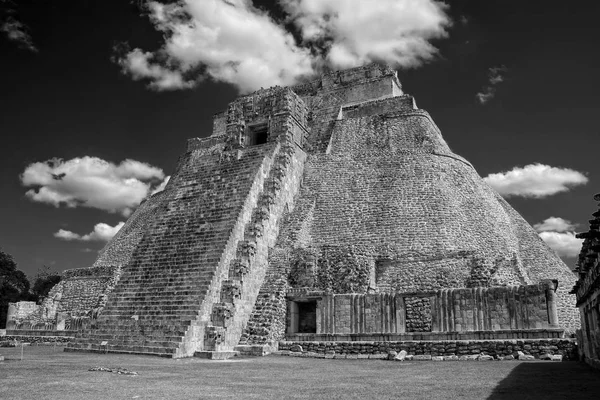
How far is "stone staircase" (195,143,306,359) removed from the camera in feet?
50.4

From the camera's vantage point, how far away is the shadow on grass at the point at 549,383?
6949mm

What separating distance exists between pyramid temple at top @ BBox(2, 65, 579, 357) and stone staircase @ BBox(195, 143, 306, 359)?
57 mm

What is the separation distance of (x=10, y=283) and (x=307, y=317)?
111 feet

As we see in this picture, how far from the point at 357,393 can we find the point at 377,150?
18779 mm

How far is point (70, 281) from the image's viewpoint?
1033 inches

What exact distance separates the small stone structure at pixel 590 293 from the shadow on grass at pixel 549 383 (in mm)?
561

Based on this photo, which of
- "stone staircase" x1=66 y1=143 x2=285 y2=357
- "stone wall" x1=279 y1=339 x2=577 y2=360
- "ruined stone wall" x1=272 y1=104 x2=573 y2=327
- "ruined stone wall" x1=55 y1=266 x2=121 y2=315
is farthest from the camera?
"ruined stone wall" x1=55 y1=266 x2=121 y2=315

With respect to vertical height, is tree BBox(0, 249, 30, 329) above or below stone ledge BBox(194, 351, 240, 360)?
above

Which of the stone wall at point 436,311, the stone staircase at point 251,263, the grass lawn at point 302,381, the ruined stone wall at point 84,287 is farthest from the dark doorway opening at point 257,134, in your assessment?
the grass lawn at point 302,381

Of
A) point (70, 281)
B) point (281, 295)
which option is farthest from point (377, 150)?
point (70, 281)

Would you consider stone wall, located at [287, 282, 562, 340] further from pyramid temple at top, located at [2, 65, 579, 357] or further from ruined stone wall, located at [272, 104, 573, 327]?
ruined stone wall, located at [272, 104, 573, 327]

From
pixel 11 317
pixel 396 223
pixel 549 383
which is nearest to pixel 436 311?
pixel 396 223

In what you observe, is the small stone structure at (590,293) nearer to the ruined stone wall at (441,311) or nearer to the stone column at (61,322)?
the ruined stone wall at (441,311)

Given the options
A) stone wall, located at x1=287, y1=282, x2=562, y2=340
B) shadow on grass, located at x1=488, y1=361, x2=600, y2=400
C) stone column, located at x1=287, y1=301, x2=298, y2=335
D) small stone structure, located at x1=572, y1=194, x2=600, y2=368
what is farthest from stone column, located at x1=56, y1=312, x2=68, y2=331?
small stone structure, located at x1=572, y1=194, x2=600, y2=368
